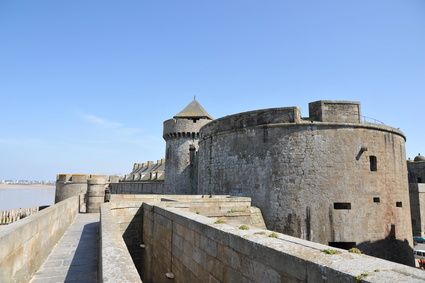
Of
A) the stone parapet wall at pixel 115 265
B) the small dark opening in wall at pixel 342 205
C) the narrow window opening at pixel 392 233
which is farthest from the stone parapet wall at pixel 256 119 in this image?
the stone parapet wall at pixel 115 265

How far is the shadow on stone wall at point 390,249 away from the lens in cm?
1319

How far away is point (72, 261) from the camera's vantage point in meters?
6.14

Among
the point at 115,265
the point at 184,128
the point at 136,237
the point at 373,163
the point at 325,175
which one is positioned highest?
the point at 184,128

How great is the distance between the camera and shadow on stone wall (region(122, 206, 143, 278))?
974cm

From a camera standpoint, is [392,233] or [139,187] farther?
[139,187]

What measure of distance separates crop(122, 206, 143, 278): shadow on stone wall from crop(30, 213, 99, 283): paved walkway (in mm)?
1057

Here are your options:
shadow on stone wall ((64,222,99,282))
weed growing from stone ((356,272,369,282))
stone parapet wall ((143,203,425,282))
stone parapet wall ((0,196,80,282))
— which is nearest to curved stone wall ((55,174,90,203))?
shadow on stone wall ((64,222,99,282))

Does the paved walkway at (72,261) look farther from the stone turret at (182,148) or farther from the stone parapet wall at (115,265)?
the stone turret at (182,148)

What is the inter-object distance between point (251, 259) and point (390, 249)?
1275 centimetres

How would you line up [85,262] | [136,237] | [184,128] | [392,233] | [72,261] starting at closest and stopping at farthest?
[85,262] < [72,261] < [136,237] < [392,233] < [184,128]

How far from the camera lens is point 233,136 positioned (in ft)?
52.5

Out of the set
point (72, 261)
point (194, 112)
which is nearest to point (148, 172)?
point (194, 112)

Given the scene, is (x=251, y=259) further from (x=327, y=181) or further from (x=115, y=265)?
(x=327, y=181)

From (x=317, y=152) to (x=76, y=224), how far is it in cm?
1027
